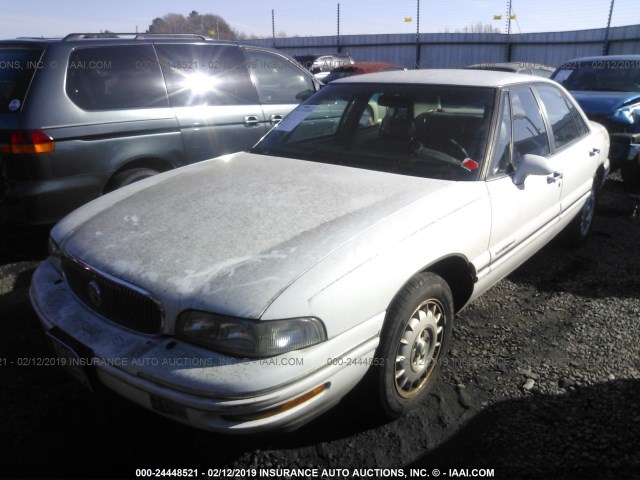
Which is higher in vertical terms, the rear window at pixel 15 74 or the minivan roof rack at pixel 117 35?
the minivan roof rack at pixel 117 35

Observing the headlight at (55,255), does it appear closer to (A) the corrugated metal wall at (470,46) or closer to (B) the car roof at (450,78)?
(B) the car roof at (450,78)

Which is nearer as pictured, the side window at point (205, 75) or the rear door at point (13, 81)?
the rear door at point (13, 81)

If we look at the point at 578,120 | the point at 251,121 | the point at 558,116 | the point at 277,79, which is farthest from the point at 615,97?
the point at 251,121

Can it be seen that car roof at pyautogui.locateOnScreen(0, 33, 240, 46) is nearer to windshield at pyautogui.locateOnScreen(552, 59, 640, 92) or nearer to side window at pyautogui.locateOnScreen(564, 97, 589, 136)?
side window at pyautogui.locateOnScreen(564, 97, 589, 136)

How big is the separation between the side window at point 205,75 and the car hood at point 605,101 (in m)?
4.47

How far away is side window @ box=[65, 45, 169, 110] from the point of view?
4.02 meters

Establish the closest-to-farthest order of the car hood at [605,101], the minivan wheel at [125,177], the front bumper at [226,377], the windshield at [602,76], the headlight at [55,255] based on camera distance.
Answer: the front bumper at [226,377], the headlight at [55,255], the minivan wheel at [125,177], the car hood at [605,101], the windshield at [602,76]


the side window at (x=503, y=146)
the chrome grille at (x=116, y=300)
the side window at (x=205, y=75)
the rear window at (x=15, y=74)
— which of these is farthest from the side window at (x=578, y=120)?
the rear window at (x=15, y=74)

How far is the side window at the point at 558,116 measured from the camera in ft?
11.9

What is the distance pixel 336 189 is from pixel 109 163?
7.82 feet

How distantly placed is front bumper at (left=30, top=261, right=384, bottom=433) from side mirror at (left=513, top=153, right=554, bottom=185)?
1.42 metres

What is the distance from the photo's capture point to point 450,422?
241 cm

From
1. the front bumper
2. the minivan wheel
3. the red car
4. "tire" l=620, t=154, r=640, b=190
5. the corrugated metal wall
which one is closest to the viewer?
the front bumper

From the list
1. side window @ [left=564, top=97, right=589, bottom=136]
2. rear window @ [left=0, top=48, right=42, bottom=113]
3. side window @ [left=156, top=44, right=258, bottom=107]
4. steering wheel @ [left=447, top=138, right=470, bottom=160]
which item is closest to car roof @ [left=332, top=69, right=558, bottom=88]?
steering wheel @ [left=447, top=138, right=470, bottom=160]
